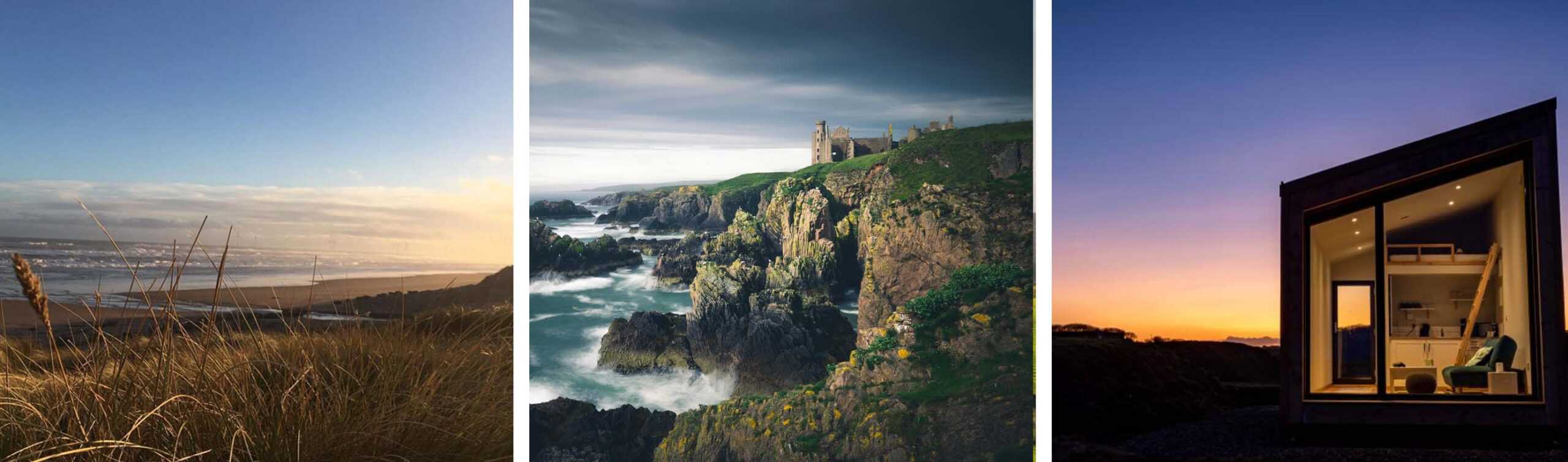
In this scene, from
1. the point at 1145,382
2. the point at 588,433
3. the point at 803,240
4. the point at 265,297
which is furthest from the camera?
the point at 1145,382

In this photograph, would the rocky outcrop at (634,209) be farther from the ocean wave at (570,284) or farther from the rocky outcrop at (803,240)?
the rocky outcrop at (803,240)

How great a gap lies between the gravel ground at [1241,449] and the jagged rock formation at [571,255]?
522 centimetres

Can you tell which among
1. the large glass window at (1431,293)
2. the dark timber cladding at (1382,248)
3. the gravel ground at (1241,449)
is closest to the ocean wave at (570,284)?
the dark timber cladding at (1382,248)

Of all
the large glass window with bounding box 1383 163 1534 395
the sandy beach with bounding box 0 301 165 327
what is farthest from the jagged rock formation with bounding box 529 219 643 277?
the large glass window with bounding box 1383 163 1534 395

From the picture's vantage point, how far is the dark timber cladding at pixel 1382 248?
22.2 ft

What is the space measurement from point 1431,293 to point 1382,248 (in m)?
0.49

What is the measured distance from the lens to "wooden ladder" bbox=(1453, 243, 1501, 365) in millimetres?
7039

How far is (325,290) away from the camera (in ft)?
24.2

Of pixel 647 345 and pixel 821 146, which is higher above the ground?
pixel 821 146

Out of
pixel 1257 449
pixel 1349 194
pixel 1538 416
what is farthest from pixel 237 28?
pixel 1538 416

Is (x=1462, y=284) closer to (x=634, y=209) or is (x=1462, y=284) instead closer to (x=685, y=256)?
(x=685, y=256)

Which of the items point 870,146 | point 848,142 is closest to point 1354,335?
point 870,146

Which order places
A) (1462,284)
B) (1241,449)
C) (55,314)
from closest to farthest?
(55,314) → (1462,284) → (1241,449)

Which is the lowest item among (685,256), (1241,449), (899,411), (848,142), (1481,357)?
(1241,449)
